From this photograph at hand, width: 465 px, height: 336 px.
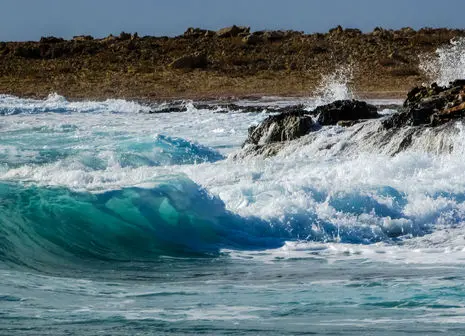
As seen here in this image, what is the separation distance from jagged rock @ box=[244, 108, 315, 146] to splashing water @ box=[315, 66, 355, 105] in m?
12.4

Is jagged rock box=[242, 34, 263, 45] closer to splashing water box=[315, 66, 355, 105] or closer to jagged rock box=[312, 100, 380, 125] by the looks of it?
splashing water box=[315, 66, 355, 105]

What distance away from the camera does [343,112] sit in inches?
791

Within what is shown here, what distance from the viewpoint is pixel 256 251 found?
11.0 metres

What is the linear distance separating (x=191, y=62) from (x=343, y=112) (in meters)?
26.6

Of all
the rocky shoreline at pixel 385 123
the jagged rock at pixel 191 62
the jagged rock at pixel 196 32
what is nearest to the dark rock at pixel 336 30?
the jagged rock at pixel 196 32

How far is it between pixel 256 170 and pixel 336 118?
3.57 metres

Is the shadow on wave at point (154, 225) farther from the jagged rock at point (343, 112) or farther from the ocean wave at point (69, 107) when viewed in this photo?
the ocean wave at point (69, 107)

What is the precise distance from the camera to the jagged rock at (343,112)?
1986 centimetres

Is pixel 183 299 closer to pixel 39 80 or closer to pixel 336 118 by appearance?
pixel 336 118

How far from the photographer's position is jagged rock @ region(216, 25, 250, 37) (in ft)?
181

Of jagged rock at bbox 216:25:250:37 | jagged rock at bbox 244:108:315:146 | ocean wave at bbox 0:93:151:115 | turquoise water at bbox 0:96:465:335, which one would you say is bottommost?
turquoise water at bbox 0:96:465:335

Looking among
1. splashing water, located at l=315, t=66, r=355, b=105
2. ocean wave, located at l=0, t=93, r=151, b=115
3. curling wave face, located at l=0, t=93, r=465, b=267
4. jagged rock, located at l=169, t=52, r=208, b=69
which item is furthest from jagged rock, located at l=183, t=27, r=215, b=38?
curling wave face, located at l=0, t=93, r=465, b=267

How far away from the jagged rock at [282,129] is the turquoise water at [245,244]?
0.64 metres

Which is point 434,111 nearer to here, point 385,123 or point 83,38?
point 385,123
